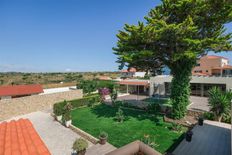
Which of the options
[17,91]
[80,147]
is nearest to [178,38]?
[80,147]

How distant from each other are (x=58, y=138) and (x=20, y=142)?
5.04 meters

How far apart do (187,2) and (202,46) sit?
181 inches

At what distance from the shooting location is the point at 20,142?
33.0ft

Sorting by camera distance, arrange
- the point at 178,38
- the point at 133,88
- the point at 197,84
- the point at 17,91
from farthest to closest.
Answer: the point at 133,88
the point at 197,84
the point at 17,91
the point at 178,38

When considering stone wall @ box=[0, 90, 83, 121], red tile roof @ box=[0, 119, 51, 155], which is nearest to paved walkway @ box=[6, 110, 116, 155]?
red tile roof @ box=[0, 119, 51, 155]

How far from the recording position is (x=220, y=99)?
16.6 m

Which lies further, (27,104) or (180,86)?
(27,104)

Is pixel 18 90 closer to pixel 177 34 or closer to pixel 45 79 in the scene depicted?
pixel 177 34

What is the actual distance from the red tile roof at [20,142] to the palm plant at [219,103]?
17327 millimetres

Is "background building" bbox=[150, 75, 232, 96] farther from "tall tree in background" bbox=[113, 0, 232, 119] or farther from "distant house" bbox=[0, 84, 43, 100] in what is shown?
"distant house" bbox=[0, 84, 43, 100]

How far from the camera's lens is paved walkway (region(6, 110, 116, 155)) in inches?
478

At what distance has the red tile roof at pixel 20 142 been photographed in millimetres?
8766

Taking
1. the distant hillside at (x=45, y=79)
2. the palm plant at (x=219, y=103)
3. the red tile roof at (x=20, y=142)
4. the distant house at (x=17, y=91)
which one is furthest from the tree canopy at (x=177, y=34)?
the distant hillside at (x=45, y=79)

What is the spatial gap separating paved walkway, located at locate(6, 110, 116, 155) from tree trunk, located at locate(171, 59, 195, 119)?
10004 mm
